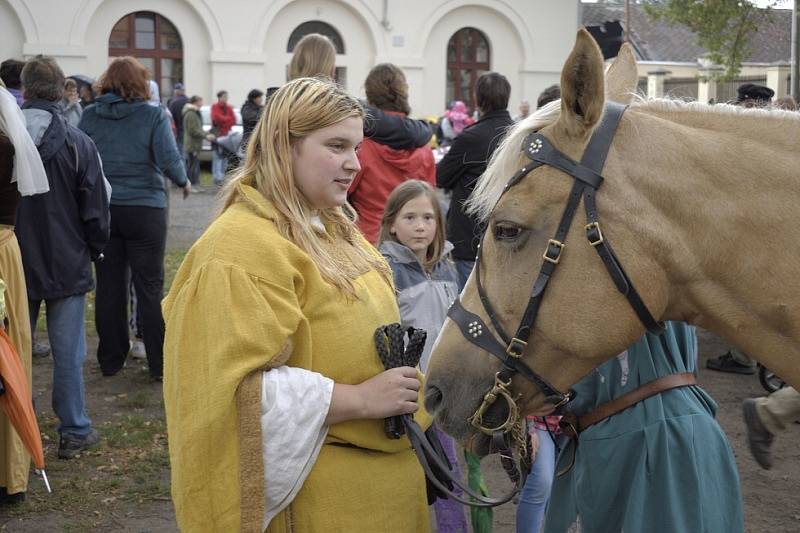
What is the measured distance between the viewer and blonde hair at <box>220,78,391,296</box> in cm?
228

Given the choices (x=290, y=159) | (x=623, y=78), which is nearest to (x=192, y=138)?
(x=290, y=159)

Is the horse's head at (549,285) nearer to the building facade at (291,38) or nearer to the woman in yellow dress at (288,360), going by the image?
the woman in yellow dress at (288,360)

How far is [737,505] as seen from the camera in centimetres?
233

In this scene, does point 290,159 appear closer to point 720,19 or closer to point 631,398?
point 631,398

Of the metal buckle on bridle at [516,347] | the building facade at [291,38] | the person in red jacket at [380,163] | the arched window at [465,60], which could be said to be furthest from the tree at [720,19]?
the metal buckle on bridle at [516,347]

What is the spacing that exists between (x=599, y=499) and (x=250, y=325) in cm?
109

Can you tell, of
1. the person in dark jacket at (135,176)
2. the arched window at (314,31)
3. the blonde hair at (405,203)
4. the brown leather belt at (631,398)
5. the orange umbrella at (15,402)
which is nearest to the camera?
the brown leather belt at (631,398)

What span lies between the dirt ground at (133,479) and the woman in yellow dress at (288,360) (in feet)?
7.42

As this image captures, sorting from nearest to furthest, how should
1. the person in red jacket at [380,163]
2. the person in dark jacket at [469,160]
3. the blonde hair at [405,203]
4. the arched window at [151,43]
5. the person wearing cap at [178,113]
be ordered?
the blonde hair at [405,203]
the person in red jacket at [380,163]
the person in dark jacket at [469,160]
the person wearing cap at [178,113]
the arched window at [151,43]

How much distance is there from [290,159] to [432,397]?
Answer: 2.33ft

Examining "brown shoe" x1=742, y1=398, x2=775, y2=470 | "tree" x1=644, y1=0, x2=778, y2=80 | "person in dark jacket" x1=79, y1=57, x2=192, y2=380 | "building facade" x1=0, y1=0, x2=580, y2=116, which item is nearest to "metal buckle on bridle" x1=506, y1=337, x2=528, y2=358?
"brown shoe" x1=742, y1=398, x2=775, y2=470

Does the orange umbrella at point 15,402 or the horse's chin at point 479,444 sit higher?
the horse's chin at point 479,444

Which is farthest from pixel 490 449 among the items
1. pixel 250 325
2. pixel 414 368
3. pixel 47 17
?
pixel 47 17

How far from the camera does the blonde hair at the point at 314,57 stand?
4.94 meters
